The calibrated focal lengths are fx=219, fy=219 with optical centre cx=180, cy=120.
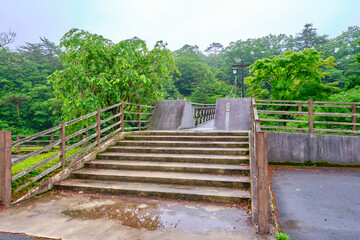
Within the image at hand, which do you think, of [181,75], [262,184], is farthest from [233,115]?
[181,75]

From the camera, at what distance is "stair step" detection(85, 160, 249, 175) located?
479 centimetres

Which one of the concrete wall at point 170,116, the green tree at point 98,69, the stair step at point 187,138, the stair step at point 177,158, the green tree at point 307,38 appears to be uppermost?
the green tree at point 307,38

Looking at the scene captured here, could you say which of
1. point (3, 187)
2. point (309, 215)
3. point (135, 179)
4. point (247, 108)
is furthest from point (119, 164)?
point (247, 108)

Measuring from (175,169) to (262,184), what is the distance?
2503 millimetres

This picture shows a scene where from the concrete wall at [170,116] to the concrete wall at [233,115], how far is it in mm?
1444

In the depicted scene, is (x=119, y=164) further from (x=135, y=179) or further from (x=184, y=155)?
(x=184, y=155)

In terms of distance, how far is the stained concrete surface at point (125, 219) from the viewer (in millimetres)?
2924

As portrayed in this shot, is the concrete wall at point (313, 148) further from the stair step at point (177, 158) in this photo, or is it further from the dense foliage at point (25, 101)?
the dense foliage at point (25, 101)

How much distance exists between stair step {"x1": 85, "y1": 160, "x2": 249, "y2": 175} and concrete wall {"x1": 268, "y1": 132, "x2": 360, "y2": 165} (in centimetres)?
276

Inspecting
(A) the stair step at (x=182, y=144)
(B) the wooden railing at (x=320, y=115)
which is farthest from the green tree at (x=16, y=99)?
(B) the wooden railing at (x=320, y=115)

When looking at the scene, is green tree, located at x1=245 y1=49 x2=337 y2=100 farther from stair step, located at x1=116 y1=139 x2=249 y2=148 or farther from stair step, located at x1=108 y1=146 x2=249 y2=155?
stair step, located at x1=108 y1=146 x2=249 y2=155

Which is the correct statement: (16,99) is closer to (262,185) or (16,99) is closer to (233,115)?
(233,115)

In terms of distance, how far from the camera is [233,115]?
880cm

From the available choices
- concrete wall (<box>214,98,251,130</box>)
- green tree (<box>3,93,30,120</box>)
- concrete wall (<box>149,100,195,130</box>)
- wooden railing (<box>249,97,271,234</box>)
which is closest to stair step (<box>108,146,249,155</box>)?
wooden railing (<box>249,97,271,234</box>)
